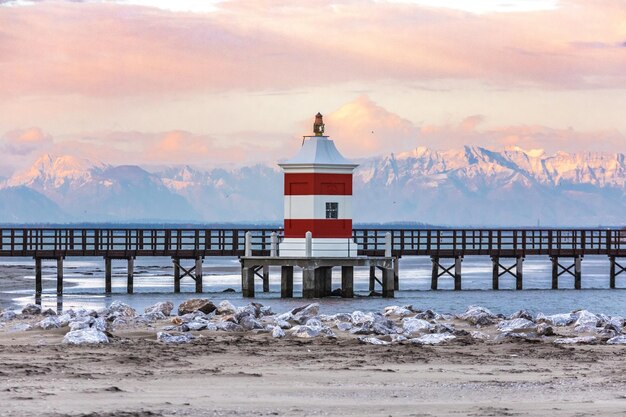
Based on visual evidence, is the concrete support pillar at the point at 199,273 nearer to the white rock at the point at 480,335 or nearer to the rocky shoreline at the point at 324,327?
the rocky shoreline at the point at 324,327

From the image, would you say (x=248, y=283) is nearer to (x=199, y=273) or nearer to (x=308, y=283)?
(x=308, y=283)

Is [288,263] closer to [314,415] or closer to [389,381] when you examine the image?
[389,381]

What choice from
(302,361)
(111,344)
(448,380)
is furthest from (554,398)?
(111,344)

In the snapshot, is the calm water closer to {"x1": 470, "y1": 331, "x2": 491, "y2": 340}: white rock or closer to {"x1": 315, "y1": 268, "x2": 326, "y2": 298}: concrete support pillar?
{"x1": 315, "y1": 268, "x2": 326, "y2": 298}: concrete support pillar

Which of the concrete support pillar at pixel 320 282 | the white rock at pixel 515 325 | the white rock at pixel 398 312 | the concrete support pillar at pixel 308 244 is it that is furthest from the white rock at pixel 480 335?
the concrete support pillar at pixel 320 282

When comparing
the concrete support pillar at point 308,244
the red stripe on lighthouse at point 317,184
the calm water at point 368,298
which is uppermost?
the red stripe on lighthouse at point 317,184

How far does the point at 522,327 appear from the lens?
26.1m

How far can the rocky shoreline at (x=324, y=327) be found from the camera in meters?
23.8

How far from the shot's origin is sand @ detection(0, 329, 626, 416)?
1527 cm

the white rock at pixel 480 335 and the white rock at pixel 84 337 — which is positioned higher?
the white rock at pixel 84 337

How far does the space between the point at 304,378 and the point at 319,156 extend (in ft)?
81.2

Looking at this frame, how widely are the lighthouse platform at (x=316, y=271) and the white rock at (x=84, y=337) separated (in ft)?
63.2

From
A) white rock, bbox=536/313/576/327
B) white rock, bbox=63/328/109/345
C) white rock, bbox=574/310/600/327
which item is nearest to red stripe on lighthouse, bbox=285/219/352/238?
white rock, bbox=536/313/576/327

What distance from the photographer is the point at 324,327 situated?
84.0ft
